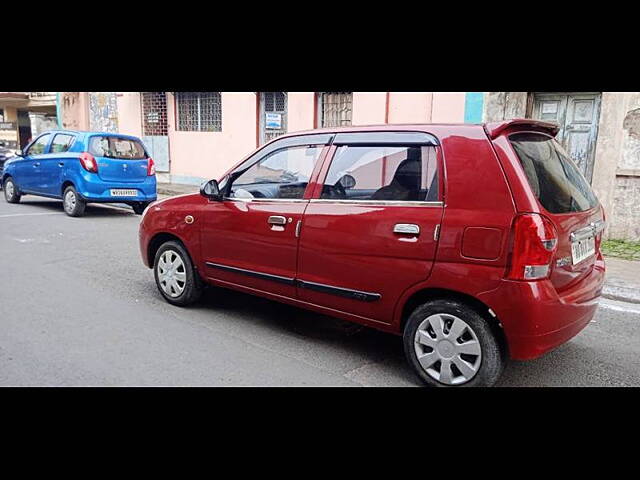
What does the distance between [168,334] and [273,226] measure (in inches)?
48.2

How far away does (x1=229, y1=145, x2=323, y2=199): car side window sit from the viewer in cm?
420

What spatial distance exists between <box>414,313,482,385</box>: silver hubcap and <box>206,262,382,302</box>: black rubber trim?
1.36 ft

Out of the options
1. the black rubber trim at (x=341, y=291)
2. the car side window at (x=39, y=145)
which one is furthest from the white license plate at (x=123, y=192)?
the black rubber trim at (x=341, y=291)

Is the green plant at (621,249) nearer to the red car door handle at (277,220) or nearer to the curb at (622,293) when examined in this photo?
the curb at (622,293)

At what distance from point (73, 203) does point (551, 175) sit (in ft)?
28.9

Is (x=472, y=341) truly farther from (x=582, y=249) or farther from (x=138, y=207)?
(x=138, y=207)

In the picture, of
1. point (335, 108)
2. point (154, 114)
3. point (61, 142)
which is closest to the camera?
point (61, 142)

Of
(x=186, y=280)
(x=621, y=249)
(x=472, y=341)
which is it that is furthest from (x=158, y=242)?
(x=621, y=249)

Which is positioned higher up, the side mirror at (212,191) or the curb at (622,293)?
the side mirror at (212,191)

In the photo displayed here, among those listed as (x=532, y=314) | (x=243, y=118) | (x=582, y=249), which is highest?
(x=243, y=118)

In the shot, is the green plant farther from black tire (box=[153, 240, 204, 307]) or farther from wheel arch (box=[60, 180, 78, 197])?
wheel arch (box=[60, 180, 78, 197])

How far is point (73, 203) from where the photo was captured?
32.8 feet

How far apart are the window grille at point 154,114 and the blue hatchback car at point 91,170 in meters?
5.08

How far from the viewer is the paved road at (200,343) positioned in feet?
12.1
